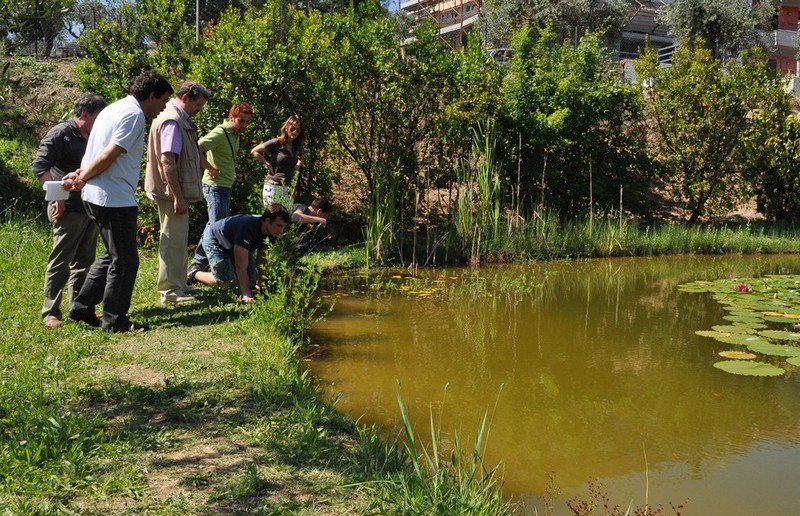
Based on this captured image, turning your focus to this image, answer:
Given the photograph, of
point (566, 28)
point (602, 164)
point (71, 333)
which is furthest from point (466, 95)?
point (566, 28)

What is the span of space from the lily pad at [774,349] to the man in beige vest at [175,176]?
175 inches

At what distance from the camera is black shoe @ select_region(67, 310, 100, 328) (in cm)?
516

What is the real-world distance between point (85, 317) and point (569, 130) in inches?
365

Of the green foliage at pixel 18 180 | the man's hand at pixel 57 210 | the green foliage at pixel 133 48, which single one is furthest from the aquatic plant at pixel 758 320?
the green foliage at pixel 18 180

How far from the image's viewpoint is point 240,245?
601 cm

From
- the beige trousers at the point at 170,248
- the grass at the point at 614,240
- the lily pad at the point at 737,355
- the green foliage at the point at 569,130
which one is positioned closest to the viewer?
the lily pad at the point at 737,355

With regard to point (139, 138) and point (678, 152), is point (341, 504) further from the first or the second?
point (678, 152)

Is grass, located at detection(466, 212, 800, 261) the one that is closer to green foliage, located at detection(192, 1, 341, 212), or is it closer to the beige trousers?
green foliage, located at detection(192, 1, 341, 212)

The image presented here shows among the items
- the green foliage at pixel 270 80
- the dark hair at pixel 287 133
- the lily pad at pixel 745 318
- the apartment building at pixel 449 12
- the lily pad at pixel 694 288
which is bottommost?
the lily pad at pixel 745 318

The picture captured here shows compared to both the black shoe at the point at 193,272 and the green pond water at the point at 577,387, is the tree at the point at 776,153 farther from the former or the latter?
the black shoe at the point at 193,272

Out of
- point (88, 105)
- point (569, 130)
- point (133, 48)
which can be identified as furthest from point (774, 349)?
point (133, 48)

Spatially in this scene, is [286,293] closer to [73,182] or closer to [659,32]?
[73,182]

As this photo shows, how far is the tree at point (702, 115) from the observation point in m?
13.8

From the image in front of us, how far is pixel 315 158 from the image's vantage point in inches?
417
